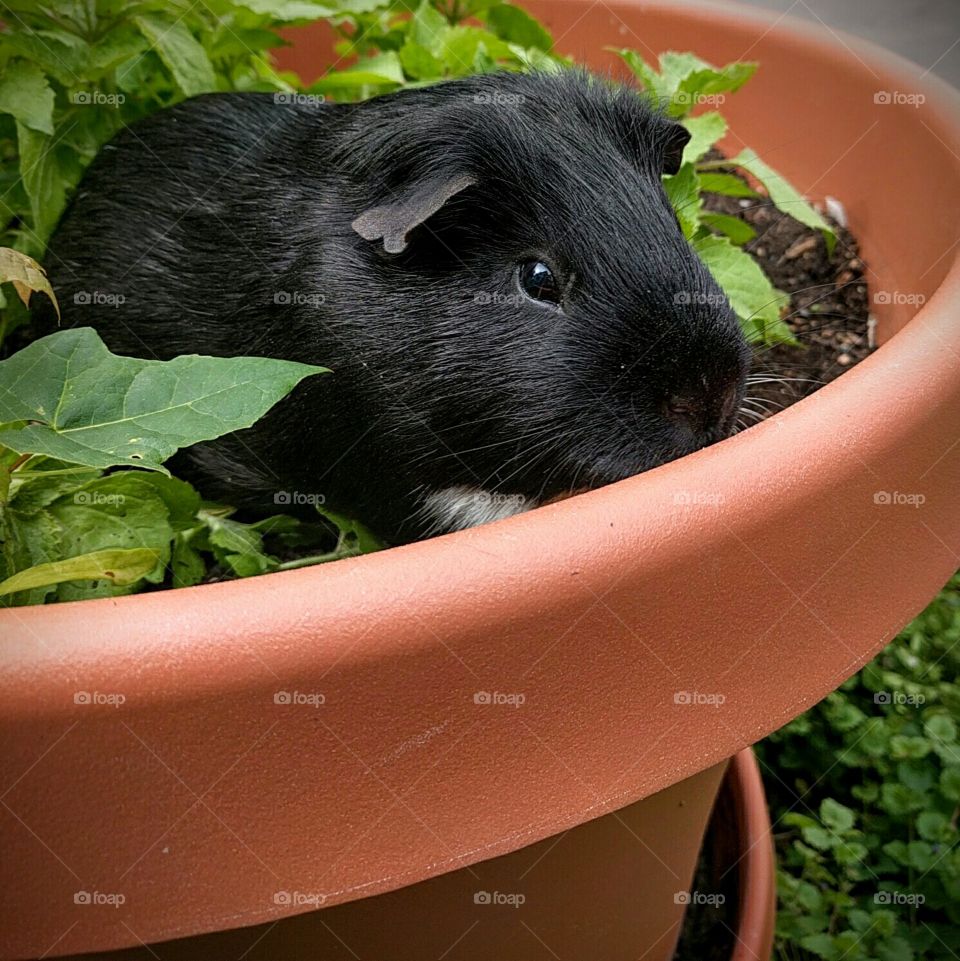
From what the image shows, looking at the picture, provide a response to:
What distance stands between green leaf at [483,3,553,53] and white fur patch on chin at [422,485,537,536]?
3.98ft

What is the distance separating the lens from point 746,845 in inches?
76.6

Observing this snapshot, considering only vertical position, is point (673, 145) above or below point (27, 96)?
Result: above

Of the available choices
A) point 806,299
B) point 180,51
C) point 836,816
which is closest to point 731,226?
point 806,299

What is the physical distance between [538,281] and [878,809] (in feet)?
4.51

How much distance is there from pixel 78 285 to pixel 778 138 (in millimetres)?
1456

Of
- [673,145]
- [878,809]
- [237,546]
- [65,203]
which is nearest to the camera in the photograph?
[237,546]

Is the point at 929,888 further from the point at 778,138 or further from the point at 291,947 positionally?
the point at 778,138

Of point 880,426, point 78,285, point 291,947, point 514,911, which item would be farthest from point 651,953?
point 78,285

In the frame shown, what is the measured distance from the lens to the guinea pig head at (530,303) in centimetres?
141

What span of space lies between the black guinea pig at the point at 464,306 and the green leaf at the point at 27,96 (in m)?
0.30

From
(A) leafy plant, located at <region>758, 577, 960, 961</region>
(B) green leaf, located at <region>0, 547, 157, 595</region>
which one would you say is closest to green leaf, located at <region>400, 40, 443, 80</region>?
(B) green leaf, located at <region>0, 547, 157, 595</region>

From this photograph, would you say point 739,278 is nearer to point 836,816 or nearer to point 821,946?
point 836,816

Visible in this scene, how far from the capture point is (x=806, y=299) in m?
2.16

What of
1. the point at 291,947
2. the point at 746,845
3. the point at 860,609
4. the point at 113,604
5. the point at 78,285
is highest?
the point at 860,609
